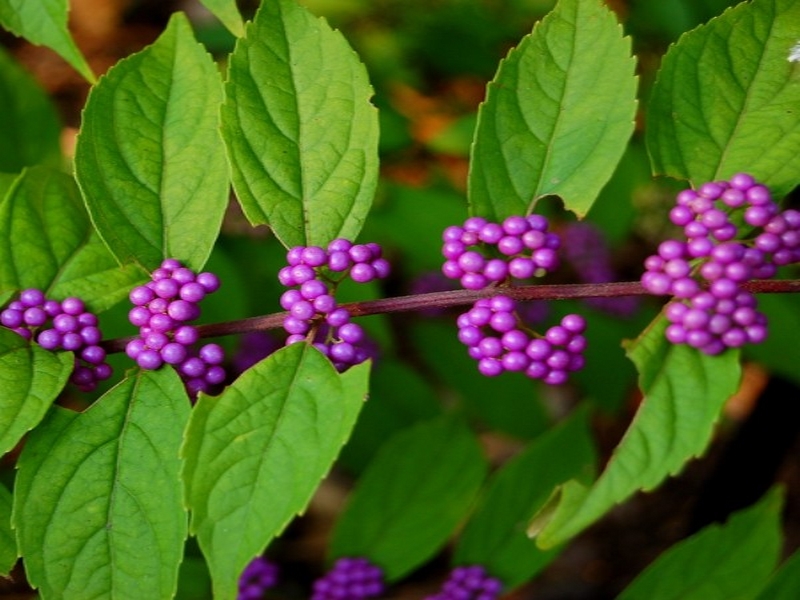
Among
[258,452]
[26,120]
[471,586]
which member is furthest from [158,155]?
[471,586]

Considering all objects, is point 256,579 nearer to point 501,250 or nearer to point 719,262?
point 501,250

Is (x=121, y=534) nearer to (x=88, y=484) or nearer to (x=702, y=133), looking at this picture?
(x=88, y=484)

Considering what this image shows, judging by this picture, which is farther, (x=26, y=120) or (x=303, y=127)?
(x=26, y=120)

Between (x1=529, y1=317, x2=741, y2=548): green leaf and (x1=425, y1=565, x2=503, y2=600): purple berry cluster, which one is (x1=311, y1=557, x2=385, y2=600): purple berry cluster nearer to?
(x1=425, y1=565, x2=503, y2=600): purple berry cluster

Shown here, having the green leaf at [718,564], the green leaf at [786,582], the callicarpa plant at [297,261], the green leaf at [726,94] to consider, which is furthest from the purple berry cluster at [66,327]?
the green leaf at [786,582]

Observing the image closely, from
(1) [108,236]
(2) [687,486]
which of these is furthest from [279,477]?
(2) [687,486]

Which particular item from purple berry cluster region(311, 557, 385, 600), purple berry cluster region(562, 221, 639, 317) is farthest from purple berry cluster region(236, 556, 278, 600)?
purple berry cluster region(562, 221, 639, 317)

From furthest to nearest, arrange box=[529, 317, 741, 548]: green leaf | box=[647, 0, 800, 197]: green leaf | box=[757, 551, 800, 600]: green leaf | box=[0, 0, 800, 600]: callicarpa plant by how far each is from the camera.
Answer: box=[757, 551, 800, 600]: green leaf → box=[647, 0, 800, 197]: green leaf → box=[0, 0, 800, 600]: callicarpa plant → box=[529, 317, 741, 548]: green leaf
